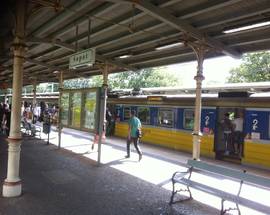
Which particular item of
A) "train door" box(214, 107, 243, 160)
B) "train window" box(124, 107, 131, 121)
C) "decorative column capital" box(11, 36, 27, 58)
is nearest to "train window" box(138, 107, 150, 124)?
"train window" box(124, 107, 131, 121)

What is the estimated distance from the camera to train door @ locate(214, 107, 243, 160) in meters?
12.9

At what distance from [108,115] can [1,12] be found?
40.1ft

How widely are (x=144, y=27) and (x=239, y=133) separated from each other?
6.11 meters

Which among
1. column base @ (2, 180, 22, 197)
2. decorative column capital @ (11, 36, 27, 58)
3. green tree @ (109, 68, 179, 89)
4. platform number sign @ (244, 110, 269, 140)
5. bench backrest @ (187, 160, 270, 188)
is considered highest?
green tree @ (109, 68, 179, 89)

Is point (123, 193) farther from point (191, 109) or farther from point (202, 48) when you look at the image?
point (191, 109)

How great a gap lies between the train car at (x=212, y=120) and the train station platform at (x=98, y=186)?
858 mm

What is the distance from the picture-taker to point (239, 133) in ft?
41.1

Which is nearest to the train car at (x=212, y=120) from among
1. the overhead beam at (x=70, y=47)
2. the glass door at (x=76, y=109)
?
the overhead beam at (x=70, y=47)

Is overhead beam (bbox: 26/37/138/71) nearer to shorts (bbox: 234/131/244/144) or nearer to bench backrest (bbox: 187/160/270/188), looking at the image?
shorts (bbox: 234/131/244/144)

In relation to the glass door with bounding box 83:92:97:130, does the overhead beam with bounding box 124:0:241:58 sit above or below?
above

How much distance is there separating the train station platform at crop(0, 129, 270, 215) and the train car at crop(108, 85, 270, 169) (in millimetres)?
858

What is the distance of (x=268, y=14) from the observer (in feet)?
22.6

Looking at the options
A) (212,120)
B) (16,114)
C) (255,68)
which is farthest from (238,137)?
(255,68)

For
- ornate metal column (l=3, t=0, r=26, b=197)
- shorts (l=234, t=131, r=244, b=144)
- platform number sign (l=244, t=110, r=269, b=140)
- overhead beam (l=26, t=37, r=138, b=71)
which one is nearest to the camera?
ornate metal column (l=3, t=0, r=26, b=197)
